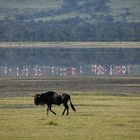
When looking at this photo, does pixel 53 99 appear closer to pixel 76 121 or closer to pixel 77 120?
pixel 77 120

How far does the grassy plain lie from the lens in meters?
37.8

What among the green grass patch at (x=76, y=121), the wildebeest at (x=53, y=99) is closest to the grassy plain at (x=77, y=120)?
the green grass patch at (x=76, y=121)

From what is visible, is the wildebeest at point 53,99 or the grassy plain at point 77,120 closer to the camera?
the grassy plain at point 77,120

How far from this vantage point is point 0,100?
5853cm

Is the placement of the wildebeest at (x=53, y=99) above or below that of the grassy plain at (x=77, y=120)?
above

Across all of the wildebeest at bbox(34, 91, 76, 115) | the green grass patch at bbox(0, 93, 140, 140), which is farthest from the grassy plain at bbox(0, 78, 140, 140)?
the wildebeest at bbox(34, 91, 76, 115)

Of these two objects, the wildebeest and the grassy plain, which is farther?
the wildebeest

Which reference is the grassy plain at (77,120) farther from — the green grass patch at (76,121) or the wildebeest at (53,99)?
the wildebeest at (53,99)

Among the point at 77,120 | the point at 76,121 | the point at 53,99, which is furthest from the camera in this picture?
the point at 53,99

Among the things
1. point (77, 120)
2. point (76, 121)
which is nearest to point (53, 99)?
point (77, 120)

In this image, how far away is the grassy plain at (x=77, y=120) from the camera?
124 feet

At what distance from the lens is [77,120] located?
144 feet

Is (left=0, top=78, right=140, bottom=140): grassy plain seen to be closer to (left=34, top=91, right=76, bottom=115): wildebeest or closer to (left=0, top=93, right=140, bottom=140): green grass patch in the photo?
(left=0, top=93, right=140, bottom=140): green grass patch

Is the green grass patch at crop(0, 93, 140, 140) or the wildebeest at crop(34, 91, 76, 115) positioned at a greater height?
the wildebeest at crop(34, 91, 76, 115)
